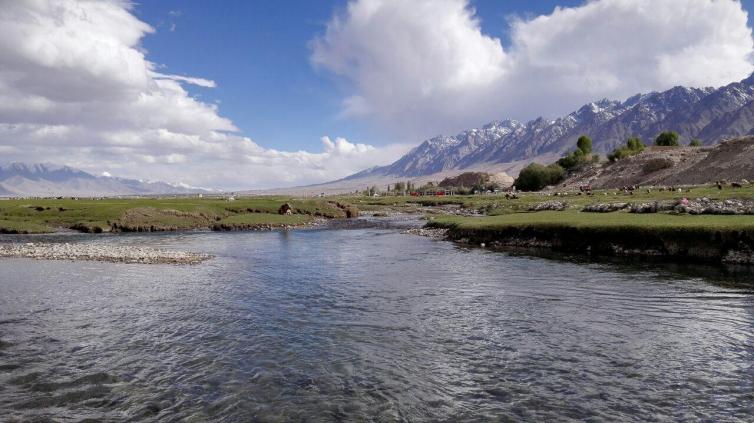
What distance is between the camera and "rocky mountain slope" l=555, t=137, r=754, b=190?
125 meters

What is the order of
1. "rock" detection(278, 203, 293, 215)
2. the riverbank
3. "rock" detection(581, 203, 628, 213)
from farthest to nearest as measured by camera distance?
"rock" detection(278, 203, 293, 215) < "rock" detection(581, 203, 628, 213) < the riverbank

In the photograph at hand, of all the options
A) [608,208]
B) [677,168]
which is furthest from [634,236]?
[677,168]

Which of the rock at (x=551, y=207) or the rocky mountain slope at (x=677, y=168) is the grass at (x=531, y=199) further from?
the rocky mountain slope at (x=677, y=168)

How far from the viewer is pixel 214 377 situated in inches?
648

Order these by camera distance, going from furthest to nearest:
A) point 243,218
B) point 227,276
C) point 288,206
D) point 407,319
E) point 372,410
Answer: point 288,206
point 243,218
point 227,276
point 407,319
point 372,410

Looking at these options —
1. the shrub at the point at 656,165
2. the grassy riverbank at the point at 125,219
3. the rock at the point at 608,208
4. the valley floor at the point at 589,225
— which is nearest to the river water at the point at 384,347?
the valley floor at the point at 589,225

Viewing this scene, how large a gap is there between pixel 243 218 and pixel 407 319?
262ft

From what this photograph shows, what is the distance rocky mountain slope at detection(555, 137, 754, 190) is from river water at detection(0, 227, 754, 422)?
11333cm

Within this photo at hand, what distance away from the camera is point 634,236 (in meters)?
42.7

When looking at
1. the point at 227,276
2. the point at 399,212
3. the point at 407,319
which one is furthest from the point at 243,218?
the point at 407,319

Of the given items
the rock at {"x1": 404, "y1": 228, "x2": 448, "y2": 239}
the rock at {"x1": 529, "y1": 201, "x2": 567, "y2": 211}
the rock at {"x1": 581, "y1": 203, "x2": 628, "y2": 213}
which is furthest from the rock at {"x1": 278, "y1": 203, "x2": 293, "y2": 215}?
the rock at {"x1": 581, "y1": 203, "x2": 628, "y2": 213}

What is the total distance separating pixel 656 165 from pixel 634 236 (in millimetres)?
144440

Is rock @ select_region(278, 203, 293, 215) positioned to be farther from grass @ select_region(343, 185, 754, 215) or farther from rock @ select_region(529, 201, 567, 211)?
rock @ select_region(529, 201, 567, 211)

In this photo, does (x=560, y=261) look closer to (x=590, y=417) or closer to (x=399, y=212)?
(x=590, y=417)
